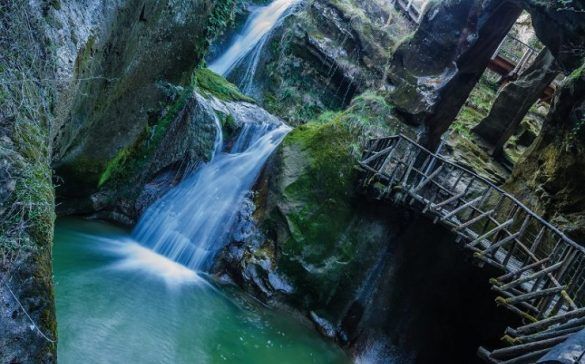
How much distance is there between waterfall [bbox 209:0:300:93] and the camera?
66.6 ft

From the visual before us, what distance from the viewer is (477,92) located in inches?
947

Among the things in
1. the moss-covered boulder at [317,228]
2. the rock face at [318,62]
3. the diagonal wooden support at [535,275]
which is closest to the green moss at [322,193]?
the moss-covered boulder at [317,228]

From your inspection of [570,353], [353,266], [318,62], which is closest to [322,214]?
[353,266]

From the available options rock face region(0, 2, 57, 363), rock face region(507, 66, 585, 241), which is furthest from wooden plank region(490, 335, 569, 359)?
rock face region(507, 66, 585, 241)

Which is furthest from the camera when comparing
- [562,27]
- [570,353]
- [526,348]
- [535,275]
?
[562,27]

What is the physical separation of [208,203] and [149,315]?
473cm

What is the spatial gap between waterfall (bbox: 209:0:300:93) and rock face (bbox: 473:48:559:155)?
10652 mm

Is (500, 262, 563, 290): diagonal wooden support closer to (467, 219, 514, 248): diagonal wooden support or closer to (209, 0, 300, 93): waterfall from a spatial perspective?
(467, 219, 514, 248): diagonal wooden support

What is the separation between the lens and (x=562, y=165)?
42.3ft

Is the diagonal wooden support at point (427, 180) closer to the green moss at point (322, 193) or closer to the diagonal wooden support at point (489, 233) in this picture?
the diagonal wooden support at point (489, 233)

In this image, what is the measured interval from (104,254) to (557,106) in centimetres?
1360

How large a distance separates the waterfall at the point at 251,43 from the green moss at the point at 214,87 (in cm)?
460

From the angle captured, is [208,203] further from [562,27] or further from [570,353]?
[562,27]

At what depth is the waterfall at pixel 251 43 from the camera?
2031cm
